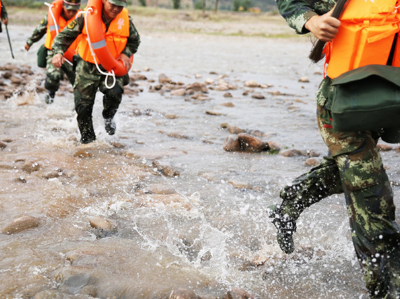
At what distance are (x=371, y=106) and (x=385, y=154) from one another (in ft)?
13.2

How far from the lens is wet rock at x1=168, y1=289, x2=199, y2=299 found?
2.73m

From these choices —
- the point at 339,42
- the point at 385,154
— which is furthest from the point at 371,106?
the point at 385,154

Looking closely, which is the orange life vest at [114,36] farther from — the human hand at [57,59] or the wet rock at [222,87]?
the wet rock at [222,87]

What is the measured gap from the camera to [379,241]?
2.58 m

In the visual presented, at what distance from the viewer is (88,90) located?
6.09m

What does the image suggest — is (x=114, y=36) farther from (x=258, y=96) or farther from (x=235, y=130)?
(x=258, y=96)

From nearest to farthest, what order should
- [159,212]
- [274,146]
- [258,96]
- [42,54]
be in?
[159,212]
[274,146]
[42,54]
[258,96]

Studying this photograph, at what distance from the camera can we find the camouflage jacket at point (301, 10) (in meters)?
2.74

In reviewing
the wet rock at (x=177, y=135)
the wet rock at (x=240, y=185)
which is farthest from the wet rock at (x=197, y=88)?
the wet rock at (x=240, y=185)

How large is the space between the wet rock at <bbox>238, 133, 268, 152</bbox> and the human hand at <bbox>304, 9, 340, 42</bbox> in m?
3.70

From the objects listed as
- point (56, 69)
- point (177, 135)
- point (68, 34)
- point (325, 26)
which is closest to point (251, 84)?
point (56, 69)

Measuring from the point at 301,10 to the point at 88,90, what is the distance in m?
3.89

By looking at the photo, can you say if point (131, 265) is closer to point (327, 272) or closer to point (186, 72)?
point (327, 272)

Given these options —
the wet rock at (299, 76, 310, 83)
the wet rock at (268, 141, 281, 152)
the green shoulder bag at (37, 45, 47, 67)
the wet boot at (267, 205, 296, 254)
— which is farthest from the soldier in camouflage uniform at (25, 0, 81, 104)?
the wet rock at (299, 76, 310, 83)
